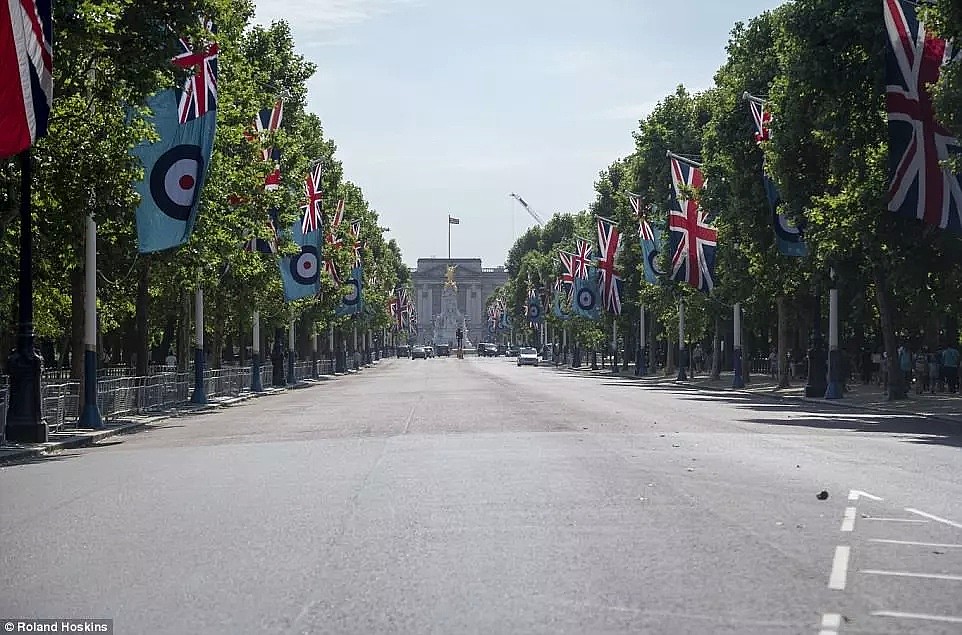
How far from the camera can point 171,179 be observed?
3247 centimetres

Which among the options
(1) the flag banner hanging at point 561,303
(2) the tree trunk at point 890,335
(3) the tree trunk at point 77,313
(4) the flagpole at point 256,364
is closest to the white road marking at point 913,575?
(3) the tree trunk at point 77,313

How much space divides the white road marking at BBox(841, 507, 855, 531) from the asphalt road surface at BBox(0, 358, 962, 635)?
6 centimetres

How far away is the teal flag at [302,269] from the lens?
59.4 metres

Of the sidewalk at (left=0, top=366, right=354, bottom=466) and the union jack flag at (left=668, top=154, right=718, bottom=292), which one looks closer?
the sidewalk at (left=0, top=366, right=354, bottom=466)

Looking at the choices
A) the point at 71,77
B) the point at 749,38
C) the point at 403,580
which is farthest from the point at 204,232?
the point at 403,580

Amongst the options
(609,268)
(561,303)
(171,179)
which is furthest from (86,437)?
(561,303)

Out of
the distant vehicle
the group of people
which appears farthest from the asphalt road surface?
the distant vehicle

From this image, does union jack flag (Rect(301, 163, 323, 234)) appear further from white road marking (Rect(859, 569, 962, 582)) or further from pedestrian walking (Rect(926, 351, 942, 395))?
white road marking (Rect(859, 569, 962, 582))

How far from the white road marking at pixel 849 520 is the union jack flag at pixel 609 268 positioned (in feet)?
210

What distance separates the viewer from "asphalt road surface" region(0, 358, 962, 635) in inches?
354

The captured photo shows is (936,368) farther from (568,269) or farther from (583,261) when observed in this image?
(568,269)

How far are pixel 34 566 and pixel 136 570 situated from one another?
3.05 feet

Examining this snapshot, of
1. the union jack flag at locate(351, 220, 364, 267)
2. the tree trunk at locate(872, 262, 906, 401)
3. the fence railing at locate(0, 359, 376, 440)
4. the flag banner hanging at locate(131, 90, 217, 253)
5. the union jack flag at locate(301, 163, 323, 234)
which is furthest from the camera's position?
the union jack flag at locate(351, 220, 364, 267)

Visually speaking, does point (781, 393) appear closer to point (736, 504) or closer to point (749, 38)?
point (749, 38)
